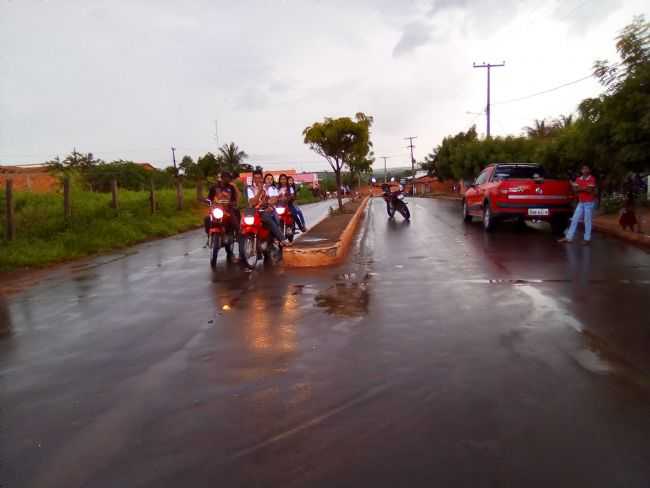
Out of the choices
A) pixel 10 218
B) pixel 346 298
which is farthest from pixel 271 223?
pixel 10 218

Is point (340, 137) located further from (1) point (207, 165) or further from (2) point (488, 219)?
(1) point (207, 165)

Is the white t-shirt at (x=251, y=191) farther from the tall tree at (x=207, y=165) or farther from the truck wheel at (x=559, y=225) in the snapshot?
the tall tree at (x=207, y=165)

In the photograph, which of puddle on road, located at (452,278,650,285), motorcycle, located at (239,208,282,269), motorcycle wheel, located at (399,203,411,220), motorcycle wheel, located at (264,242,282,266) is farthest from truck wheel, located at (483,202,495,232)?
puddle on road, located at (452,278,650,285)

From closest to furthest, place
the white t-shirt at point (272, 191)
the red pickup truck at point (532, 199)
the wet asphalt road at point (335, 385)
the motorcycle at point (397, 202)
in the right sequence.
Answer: the wet asphalt road at point (335, 385), the white t-shirt at point (272, 191), the red pickup truck at point (532, 199), the motorcycle at point (397, 202)

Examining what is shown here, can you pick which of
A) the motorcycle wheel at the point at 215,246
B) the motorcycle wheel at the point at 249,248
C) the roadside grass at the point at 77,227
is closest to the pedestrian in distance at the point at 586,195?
the motorcycle wheel at the point at 249,248

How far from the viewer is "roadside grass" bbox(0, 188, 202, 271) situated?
1128 centimetres

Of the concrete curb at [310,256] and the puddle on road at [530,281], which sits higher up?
the concrete curb at [310,256]

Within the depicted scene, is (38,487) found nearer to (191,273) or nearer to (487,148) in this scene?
(191,273)

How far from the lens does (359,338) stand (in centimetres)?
477

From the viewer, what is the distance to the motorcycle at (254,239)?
31.5 feet

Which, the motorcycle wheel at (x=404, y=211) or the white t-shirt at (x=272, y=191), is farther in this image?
the motorcycle wheel at (x=404, y=211)

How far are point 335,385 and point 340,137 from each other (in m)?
18.3

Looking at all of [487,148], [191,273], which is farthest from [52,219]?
[487,148]

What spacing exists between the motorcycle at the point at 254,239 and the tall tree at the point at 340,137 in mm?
11188
